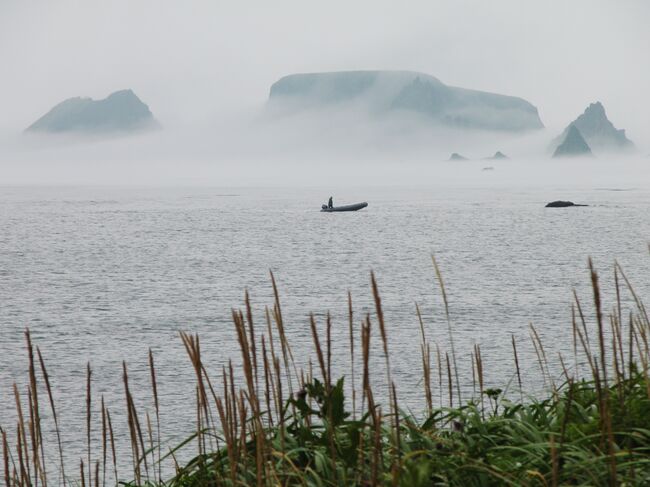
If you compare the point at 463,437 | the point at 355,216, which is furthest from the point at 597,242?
the point at 463,437

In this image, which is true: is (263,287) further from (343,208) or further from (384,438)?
(343,208)

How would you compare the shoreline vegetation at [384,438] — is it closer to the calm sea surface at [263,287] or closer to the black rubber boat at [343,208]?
the calm sea surface at [263,287]

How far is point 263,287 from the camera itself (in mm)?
36688

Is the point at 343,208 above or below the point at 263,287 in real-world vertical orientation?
above

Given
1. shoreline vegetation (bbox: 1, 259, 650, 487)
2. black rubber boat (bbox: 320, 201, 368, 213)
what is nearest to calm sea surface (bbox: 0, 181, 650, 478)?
shoreline vegetation (bbox: 1, 259, 650, 487)

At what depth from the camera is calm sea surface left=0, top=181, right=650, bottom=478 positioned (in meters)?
19.5

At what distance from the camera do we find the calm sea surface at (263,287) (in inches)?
766

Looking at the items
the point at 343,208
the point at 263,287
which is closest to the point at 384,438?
the point at 263,287

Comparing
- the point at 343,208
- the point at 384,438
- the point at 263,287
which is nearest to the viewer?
the point at 384,438

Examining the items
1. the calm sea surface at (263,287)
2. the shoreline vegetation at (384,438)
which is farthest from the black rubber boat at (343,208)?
the shoreline vegetation at (384,438)

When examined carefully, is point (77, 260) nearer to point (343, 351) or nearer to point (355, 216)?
point (343, 351)

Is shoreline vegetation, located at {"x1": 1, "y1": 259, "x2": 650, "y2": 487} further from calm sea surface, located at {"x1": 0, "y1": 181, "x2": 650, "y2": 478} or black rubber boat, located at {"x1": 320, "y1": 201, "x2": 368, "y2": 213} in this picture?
black rubber boat, located at {"x1": 320, "y1": 201, "x2": 368, "y2": 213}

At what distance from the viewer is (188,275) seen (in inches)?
1631

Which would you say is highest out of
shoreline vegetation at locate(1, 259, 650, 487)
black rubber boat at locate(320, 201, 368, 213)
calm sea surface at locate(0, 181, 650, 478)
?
shoreline vegetation at locate(1, 259, 650, 487)
